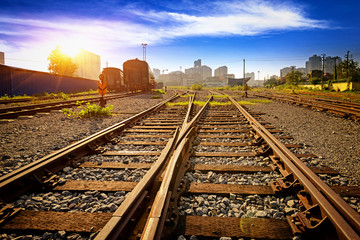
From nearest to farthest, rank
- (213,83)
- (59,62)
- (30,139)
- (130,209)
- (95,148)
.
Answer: (130,209)
(95,148)
(30,139)
(59,62)
(213,83)

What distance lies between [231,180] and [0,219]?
90.6 inches

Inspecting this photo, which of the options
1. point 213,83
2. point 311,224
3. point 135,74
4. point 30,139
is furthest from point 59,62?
point 213,83

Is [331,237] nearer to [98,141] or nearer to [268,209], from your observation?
[268,209]

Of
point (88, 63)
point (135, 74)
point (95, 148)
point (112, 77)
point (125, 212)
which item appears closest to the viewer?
point (125, 212)

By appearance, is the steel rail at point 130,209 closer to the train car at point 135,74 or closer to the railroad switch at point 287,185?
the railroad switch at point 287,185

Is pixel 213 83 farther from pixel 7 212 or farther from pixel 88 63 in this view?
pixel 7 212

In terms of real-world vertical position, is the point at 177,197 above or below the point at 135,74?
below

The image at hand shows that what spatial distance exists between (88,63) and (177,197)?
569 feet

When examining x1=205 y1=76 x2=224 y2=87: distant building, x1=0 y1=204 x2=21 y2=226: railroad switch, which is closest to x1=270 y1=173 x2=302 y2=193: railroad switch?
x1=0 y1=204 x2=21 y2=226: railroad switch

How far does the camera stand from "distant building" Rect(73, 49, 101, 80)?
148 m

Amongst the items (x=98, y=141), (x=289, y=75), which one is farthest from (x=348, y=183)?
(x=289, y=75)

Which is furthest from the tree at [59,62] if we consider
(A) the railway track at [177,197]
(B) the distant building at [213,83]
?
(B) the distant building at [213,83]

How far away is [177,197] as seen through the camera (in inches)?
82.0

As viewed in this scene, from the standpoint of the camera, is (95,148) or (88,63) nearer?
(95,148)
